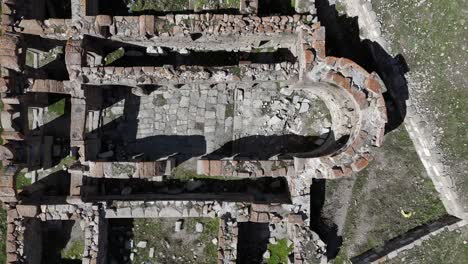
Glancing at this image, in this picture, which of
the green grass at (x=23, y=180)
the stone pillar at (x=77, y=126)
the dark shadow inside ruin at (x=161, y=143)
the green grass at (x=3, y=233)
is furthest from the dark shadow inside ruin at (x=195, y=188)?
the green grass at (x=3, y=233)

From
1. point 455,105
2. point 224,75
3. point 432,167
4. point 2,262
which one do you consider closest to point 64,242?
point 2,262

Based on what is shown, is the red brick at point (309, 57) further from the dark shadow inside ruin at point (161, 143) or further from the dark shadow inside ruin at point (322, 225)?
the dark shadow inside ruin at point (322, 225)

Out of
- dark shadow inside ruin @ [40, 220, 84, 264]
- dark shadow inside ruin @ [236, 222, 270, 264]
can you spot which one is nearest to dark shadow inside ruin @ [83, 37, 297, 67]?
dark shadow inside ruin @ [236, 222, 270, 264]

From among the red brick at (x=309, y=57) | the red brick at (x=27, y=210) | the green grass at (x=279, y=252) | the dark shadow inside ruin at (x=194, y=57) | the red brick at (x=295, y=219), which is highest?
the dark shadow inside ruin at (x=194, y=57)

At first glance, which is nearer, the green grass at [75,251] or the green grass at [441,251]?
the green grass at [441,251]

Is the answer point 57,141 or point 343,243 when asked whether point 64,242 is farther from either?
point 343,243
